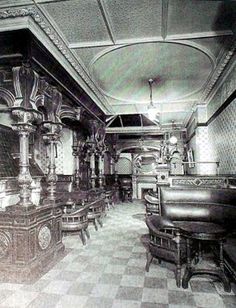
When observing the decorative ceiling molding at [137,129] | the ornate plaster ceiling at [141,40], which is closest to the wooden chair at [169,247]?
the ornate plaster ceiling at [141,40]

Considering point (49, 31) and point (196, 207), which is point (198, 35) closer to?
point (49, 31)

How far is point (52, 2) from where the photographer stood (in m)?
3.15

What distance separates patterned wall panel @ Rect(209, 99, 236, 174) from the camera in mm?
5164

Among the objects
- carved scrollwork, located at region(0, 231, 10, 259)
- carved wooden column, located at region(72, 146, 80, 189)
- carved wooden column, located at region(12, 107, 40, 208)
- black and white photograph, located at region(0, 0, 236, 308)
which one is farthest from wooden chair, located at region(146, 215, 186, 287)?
carved wooden column, located at region(72, 146, 80, 189)

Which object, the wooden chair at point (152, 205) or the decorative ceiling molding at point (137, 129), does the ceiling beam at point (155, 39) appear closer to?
the wooden chair at point (152, 205)

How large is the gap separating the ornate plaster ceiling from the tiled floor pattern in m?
3.69

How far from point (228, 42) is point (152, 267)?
13.0 feet

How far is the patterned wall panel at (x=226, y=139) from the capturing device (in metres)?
5.16

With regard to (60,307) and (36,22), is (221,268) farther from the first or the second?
(36,22)

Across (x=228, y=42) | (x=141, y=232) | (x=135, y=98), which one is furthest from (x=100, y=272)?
(x=135, y=98)

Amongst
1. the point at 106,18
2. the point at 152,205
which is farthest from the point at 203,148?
the point at 106,18

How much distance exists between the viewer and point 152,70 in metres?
5.57

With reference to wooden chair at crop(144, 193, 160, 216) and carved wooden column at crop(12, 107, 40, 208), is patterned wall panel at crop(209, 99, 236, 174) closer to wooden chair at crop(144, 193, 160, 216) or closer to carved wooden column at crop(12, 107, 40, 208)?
wooden chair at crop(144, 193, 160, 216)

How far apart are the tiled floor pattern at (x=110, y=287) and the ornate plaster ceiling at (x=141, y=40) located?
12.1ft
